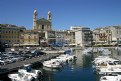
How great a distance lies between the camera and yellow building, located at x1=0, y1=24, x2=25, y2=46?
331 feet

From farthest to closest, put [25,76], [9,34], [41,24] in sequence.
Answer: [41,24]
[9,34]
[25,76]

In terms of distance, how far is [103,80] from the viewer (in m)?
32.3

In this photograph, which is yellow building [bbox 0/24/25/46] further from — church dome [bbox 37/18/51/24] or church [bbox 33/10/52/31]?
church dome [bbox 37/18/51/24]

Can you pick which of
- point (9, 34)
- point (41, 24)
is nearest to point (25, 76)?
point (9, 34)

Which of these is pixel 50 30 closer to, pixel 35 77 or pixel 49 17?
pixel 49 17

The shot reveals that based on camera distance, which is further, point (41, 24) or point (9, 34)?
point (41, 24)

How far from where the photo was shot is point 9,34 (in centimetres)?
10319

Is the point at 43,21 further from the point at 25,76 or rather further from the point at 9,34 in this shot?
the point at 25,76

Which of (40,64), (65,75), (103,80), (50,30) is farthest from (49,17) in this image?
(103,80)

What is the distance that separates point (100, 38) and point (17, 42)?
Result: 52232 mm

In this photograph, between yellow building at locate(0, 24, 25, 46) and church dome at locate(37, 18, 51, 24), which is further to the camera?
church dome at locate(37, 18, 51, 24)

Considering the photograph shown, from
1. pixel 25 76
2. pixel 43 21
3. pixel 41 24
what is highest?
pixel 43 21

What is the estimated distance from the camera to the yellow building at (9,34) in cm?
10103

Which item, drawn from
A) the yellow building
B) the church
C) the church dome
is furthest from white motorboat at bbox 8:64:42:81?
the church dome
